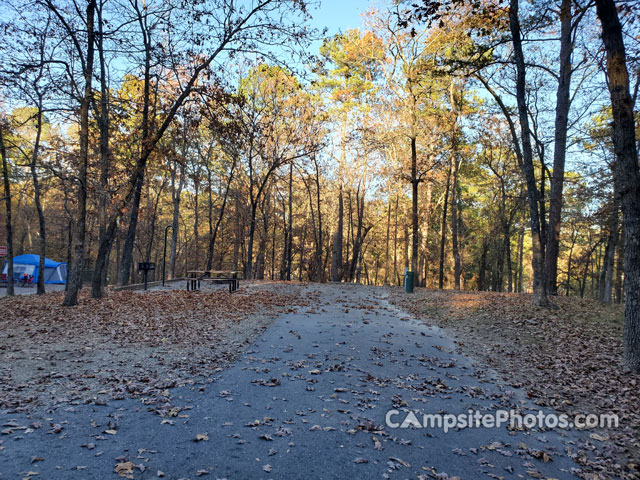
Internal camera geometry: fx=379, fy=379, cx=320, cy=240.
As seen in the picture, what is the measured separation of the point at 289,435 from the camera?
11.8ft

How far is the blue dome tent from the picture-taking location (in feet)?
86.3

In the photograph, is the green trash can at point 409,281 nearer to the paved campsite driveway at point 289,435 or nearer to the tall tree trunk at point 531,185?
the tall tree trunk at point 531,185

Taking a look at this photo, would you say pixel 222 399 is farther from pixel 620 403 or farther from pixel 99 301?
pixel 99 301

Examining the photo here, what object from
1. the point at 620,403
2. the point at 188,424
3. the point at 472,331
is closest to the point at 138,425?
the point at 188,424

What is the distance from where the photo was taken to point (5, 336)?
6.70 metres

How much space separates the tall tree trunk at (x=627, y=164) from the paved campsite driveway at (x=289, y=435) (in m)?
2.33

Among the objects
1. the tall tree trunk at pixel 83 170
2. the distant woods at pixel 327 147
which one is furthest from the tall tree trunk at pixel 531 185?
the tall tree trunk at pixel 83 170


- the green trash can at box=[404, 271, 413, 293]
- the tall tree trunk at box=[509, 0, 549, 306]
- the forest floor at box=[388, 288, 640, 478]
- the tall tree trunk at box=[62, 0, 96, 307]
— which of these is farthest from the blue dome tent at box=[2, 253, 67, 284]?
the tall tree trunk at box=[509, 0, 549, 306]

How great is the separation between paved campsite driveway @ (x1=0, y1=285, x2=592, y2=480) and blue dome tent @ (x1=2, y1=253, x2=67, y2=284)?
27709 mm

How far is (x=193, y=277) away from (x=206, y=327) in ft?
25.3

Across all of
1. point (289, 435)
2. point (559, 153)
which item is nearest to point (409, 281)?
point (559, 153)

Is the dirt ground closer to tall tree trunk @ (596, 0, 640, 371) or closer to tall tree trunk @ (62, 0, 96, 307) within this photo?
tall tree trunk @ (62, 0, 96, 307)

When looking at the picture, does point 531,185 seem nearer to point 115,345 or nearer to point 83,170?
point 115,345

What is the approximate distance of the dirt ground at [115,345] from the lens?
4.50 meters
